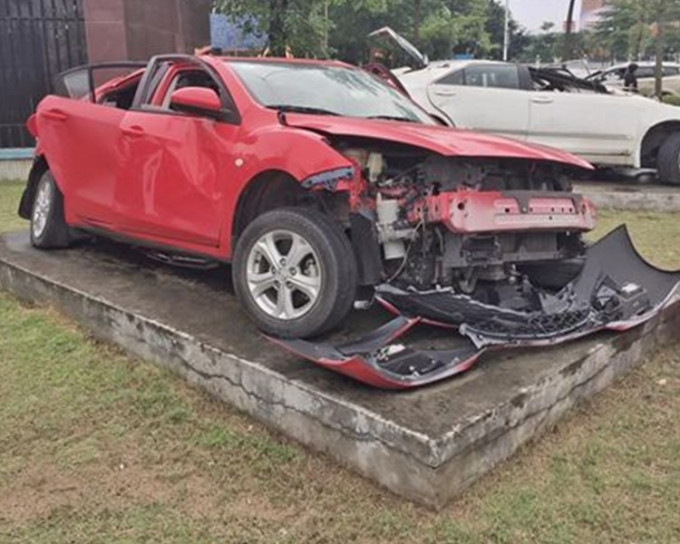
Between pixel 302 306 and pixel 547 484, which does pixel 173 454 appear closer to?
pixel 302 306

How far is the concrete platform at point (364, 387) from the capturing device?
2.98m

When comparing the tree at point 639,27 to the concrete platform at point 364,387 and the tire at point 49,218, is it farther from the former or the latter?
the concrete platform at point 364,387

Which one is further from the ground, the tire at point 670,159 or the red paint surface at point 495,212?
the red paint surface at point 495,212

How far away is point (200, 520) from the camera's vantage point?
2896mm

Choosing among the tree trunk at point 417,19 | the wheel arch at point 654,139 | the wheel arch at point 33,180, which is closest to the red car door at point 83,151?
the wheel arch at point 33,180

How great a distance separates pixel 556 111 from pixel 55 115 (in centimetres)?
582

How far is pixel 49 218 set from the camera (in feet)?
19.8

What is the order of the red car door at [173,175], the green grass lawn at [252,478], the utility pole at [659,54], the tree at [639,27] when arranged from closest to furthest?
the green grass lawn at [252,478], the red car door at [173,175], the utility pole at [659,54], the tree at [639,27]

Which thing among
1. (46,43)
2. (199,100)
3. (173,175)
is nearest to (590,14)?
(46,43)

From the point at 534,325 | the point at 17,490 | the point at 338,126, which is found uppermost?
the point at 338,126

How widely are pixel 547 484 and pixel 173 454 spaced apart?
1.57 meters

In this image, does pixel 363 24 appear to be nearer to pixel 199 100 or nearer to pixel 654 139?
pixel 654 139

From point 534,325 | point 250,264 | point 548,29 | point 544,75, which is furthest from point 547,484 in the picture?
point 548,29

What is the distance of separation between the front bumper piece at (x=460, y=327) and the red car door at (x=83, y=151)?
2202 mm
